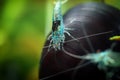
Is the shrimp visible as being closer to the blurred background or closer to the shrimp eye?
the shrimp eye

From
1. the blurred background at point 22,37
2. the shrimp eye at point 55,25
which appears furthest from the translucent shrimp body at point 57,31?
the blurred background at point 22,37

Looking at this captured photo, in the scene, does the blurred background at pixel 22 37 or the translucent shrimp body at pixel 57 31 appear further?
the blurred background at pixel 22 37

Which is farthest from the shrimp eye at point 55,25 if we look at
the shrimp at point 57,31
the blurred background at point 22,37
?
the blurred background at point 22,37

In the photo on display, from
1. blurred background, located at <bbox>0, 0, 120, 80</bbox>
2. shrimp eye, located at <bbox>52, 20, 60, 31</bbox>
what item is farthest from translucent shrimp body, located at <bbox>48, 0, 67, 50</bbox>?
blurred background, located at <bbox>0, 0, 120, 80</bbox>

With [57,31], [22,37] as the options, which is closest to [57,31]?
[57,31]

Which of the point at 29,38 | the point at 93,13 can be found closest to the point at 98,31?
the point at 93,13

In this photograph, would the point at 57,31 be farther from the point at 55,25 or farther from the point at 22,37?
the point at 22,37

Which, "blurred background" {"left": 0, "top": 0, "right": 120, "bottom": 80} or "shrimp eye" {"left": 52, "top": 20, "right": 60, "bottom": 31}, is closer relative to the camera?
"shrimp eye" {"left": 52, "top": 20, "right": 60, "bottom": 31}

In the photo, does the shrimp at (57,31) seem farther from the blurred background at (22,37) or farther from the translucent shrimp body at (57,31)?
the blurred background at (22,37)
